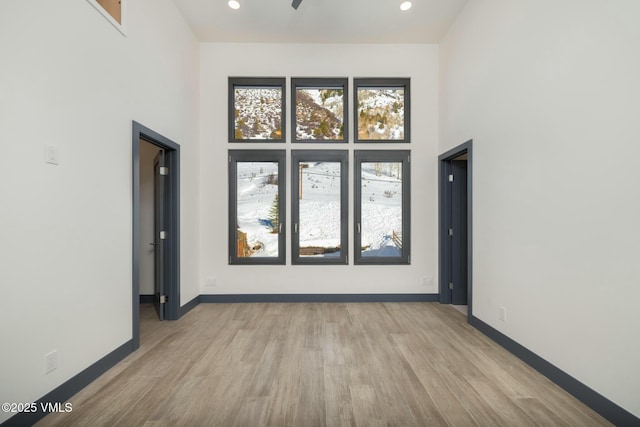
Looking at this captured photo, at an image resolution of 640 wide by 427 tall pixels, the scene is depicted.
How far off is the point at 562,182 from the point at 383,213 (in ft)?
7.89

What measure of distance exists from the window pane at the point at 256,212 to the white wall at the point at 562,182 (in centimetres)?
268

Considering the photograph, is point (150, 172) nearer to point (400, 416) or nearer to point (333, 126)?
point (333, 126)

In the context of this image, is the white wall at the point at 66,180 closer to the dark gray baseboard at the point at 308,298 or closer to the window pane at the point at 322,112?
the dark gray baseboard at the point at 308,298

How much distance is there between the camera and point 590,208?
198 centimetres

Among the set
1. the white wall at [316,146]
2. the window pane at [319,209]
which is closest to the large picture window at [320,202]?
the window pane at [319,209]

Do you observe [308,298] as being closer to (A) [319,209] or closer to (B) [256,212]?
(A) [319,209]

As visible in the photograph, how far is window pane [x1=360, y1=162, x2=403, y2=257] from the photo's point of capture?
14.5ft

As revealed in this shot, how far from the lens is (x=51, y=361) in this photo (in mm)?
1892

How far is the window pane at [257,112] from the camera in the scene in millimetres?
4441

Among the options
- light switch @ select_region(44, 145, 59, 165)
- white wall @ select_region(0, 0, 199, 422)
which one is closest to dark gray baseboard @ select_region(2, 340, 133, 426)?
white wall @ select_region(0, 0, 199, 422)

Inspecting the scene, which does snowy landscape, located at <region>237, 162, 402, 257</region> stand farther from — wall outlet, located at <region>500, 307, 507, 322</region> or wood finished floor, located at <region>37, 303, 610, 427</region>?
wall outlet, located at <region>500, 307, 507, 322</region>

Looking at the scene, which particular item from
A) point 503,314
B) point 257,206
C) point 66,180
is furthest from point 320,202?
point 66,180

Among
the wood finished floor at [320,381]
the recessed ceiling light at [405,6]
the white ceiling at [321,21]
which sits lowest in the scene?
the wood finished floor at [320,381]

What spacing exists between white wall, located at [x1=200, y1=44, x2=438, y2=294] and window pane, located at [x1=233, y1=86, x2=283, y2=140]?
19 cm
